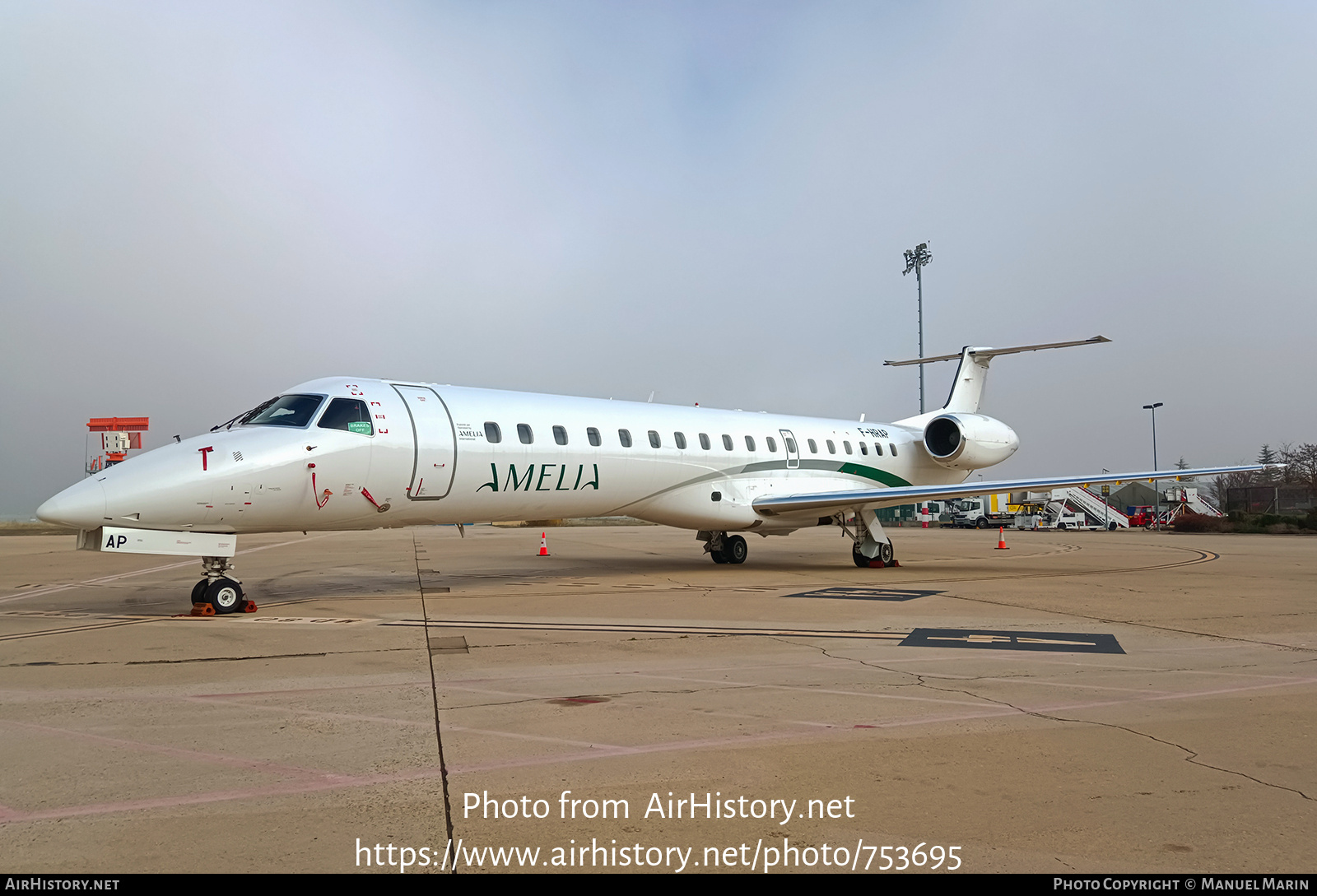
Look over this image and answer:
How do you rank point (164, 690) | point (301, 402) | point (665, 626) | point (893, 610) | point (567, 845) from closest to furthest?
1. point (567, 845)
2. point (164, 690)
3. point (665, 626)
4. point (893, 610)
5. point (301, 402)

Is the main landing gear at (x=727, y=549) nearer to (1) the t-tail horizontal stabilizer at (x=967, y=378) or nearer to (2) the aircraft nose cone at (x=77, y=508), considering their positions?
(1) the t-tail horizontal stabilizer at (x=967, y=378)

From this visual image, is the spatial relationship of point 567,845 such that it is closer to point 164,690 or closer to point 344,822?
point 344,822

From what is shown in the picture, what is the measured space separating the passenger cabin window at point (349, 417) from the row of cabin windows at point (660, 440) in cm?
195

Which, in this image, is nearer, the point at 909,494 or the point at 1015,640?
the point at 1015,640

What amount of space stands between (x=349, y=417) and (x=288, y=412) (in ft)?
2.56

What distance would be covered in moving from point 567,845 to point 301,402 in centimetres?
972

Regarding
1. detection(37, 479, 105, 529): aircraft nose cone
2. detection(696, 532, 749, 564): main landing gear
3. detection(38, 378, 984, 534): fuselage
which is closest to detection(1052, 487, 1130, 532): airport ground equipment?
detection(696, 532, 749, 564): main landing gear

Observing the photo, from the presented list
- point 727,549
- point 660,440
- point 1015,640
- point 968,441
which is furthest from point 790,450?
point 1015,640

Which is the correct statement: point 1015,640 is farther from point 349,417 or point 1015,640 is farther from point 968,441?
point 968,441

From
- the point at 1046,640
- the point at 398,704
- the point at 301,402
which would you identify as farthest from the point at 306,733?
the point at 301,402

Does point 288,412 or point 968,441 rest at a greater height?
point 288,412

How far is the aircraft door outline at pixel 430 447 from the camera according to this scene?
12.4 metres

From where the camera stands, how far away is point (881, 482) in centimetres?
2114

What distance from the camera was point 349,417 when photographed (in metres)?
11.8
